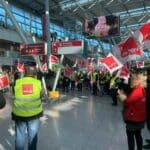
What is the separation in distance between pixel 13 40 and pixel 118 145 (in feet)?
107

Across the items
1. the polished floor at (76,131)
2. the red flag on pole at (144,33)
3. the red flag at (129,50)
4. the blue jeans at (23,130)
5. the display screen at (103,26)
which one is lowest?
the polished floor at (76,131)

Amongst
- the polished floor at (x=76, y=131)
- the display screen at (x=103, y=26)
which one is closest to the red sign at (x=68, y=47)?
the polished floor at (x=76, y=131)

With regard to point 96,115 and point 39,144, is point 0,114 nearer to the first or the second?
point 96,115

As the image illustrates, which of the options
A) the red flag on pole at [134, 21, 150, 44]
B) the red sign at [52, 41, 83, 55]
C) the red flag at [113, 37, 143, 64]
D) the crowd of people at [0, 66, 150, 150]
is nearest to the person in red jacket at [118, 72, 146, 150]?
the crowd of people at [0, 66, 150, 150]

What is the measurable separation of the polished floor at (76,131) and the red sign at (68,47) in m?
3.36

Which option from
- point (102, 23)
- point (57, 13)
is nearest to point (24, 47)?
point (102, 23)

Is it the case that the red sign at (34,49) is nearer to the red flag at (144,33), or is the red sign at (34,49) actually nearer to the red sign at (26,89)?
the red flag at (144,33)

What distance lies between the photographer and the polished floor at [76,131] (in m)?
7.64

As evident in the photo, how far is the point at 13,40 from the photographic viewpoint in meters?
39.2

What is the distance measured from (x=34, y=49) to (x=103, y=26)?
23.6 meters

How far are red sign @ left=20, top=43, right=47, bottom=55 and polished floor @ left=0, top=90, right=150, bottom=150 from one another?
3.97m

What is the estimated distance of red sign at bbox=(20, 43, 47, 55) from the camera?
16.4m

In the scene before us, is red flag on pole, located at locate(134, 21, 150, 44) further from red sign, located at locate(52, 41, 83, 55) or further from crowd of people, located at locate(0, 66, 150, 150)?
red sign, located at locate(52, 41, 83, 55)

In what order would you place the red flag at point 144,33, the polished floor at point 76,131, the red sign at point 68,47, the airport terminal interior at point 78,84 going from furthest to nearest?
the red sign at point 68,47, the red flag at point 144,33, the airport terminal interior at point 78,84, the polished floor at point 76,131
